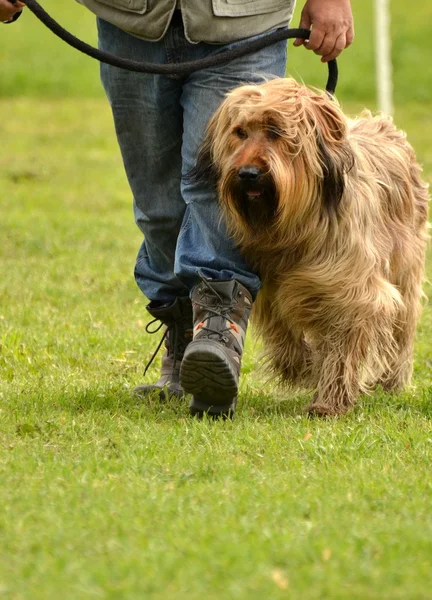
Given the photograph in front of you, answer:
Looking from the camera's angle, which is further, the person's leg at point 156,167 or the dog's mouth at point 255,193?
the person's leg at point 156,167

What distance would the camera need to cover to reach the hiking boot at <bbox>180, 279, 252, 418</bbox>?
4.63 meters

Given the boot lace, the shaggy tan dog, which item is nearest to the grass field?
the shaggy tan dog

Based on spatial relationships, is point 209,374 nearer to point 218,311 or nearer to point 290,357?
point 218,311

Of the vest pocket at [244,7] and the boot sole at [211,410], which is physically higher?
the vest pocket at [244,7]

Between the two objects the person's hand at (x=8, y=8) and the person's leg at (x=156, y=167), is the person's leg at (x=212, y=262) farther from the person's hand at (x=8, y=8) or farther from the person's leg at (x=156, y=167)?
the person's hand at (x=8, y=8)

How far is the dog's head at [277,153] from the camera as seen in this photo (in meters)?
4.58

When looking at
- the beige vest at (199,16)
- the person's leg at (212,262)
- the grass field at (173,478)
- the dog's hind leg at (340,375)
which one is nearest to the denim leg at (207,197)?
the person's leg at (212,262)

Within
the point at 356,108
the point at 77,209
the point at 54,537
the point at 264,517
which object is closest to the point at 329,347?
the point at 264,517

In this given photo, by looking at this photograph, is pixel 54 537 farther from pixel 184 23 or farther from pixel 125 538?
pixel 184 23

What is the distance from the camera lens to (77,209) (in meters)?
11.2

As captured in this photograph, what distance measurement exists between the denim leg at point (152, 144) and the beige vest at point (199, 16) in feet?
0.47

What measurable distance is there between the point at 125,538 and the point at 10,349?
114 inches

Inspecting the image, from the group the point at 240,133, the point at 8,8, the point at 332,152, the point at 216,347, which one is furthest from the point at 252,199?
the point at 8,8

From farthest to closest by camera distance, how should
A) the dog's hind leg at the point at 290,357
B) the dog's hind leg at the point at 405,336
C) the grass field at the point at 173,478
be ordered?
the dog's hind leg at the point at 405,336
the dog's hind leg at the point at 290,357
the grass field at the point at 173,478
